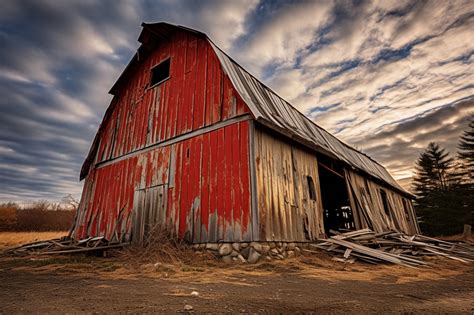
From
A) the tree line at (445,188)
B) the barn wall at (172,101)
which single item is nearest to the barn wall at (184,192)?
the barn wall at (172,101)

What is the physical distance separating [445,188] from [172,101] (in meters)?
38.6

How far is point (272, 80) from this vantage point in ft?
52.2

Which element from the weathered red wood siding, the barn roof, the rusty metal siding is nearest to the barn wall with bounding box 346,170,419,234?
the barn roof

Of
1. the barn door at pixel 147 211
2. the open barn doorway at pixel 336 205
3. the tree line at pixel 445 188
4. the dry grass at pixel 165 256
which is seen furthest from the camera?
the tree line at pixel 445 188

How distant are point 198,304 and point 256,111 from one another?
514 centimetres

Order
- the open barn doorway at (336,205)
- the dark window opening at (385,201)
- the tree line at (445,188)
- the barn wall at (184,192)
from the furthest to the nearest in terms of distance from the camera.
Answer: the tree line at (445,188) → the dark window opening at (385,201) → the open barn doorway at (336,205) → the barn wall at (184,192)

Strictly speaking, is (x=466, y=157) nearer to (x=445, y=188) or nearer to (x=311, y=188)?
(x=445, y=188)

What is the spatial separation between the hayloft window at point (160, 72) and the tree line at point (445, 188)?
32.1 meters

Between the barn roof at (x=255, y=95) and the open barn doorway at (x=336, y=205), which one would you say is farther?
the open barn doorway at (x=336, y=205)

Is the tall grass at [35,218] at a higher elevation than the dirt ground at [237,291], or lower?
higher

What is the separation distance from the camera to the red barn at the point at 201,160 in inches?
277

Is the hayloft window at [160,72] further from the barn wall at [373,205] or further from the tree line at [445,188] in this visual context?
the tree line at [445,188]

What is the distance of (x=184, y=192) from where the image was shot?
8.02m

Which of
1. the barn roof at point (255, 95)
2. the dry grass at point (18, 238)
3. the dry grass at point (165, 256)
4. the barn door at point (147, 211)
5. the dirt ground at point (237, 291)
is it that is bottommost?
the dirt ground at point (237, 291)
